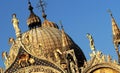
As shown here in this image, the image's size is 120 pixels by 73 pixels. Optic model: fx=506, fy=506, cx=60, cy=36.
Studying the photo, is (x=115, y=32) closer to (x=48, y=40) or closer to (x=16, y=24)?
(x=16, y=24)

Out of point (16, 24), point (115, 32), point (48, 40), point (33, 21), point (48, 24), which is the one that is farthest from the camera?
point (48, 24)

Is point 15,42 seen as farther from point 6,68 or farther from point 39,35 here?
point 39,35

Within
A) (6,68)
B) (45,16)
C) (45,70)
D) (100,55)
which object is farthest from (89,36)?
(45,16)

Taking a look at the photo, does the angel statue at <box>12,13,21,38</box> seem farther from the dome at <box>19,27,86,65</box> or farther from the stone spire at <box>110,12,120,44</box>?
the stone spire at <box>110,12,120,44</box>

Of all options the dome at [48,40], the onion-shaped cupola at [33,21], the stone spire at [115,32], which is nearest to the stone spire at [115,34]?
the stone spire at [115,32]

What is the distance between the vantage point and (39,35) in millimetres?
45906

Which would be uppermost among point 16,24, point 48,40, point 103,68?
point 48,40

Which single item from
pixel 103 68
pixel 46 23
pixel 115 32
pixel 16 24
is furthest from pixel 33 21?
pixel 103 68

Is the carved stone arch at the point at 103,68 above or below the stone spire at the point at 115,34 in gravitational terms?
below

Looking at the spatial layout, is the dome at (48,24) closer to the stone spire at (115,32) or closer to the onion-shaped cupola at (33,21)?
the onion-shaped cupola at (33,21)

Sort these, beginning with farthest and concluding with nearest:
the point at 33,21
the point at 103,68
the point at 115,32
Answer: the point at 33,21 < the point at 115,32 < the point at 103,68

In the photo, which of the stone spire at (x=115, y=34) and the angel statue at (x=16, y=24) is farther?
the angel statue at (x=16, y=24)

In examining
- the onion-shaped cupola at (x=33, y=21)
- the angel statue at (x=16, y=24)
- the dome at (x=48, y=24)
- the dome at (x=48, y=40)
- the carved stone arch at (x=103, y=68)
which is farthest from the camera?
the dome at (x=48, y=24)

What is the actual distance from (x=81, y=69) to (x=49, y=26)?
13417 millimetres
